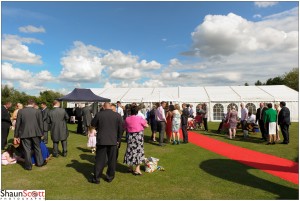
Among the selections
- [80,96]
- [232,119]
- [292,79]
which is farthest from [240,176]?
[292,79]

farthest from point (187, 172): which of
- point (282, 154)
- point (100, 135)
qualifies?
point (282, 154)

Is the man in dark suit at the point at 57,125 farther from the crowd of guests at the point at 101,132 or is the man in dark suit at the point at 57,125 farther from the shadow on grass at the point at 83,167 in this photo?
the shadow on grass at the point at 83,167

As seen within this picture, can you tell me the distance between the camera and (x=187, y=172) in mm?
5922

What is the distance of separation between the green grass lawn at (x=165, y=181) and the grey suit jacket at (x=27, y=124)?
0.88 m

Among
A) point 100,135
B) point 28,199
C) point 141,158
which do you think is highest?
point 100,135

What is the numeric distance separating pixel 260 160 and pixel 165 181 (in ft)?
11.2

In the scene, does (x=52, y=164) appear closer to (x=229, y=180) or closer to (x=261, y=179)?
(x=229, y=180)

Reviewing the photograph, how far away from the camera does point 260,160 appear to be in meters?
7.17

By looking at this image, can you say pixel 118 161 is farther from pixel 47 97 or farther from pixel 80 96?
pixel 47 97

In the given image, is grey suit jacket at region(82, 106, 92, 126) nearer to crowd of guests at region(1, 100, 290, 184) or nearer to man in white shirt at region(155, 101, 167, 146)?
crowd of guests at region(1, 100, 290, 184)

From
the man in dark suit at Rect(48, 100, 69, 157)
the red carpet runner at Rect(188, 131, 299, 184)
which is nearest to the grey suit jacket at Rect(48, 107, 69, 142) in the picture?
the man in dark suit at Rect(48, 100, 69, 157)

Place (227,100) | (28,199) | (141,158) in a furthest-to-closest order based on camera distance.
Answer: (227,100) → (141,158) → (28,199)

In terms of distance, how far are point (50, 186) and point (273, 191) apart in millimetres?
4306

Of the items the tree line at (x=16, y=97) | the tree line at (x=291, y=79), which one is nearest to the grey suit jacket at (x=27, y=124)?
the tree line at (x=16, y=97)
